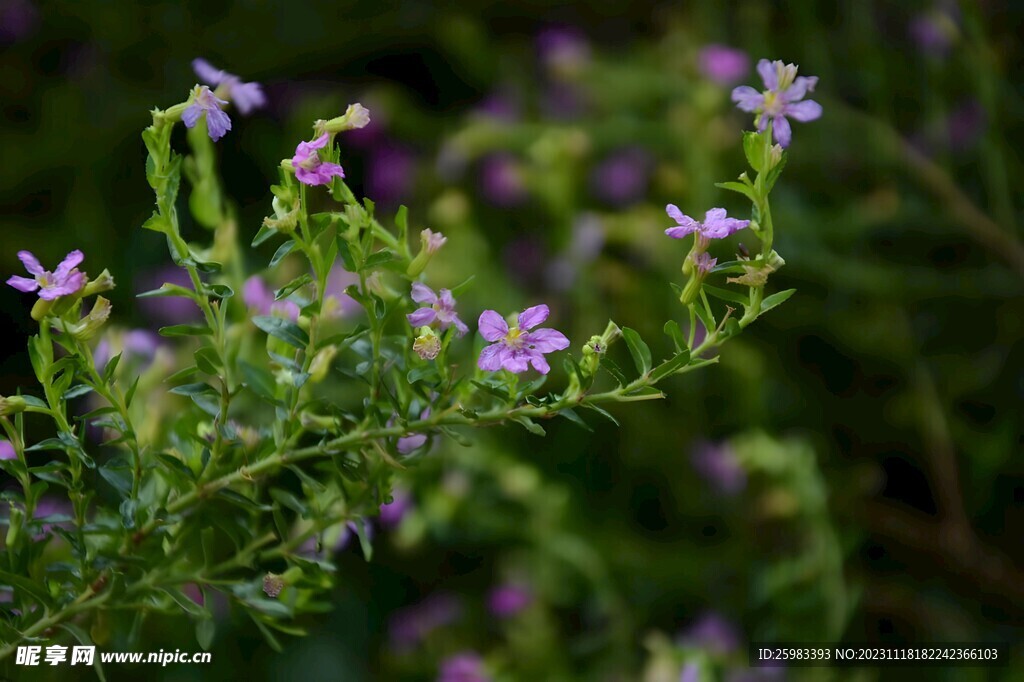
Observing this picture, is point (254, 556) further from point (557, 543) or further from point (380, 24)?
point (380, 24)

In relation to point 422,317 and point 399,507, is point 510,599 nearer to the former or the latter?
point 399,507

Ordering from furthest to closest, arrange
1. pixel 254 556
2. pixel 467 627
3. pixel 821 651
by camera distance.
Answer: pixel 467 627 → pixel 821 651 → pixel 254 556

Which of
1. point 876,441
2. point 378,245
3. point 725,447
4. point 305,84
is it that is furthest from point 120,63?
point 876,441

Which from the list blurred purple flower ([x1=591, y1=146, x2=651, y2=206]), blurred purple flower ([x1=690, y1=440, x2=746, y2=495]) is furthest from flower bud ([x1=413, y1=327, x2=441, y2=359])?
blurred purple flower ([x1=591, y1=146, x2=651, y2=206])

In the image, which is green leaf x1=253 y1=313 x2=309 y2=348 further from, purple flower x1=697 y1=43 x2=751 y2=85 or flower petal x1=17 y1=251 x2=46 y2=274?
purple flower x1=697 y1=43 x2=751 y2=85

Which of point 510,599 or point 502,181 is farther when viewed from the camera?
point 502,181

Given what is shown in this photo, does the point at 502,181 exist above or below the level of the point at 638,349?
above

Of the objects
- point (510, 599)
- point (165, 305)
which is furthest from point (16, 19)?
point (510, 599)

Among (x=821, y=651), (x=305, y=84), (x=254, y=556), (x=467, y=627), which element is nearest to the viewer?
(x=254, y=556)
